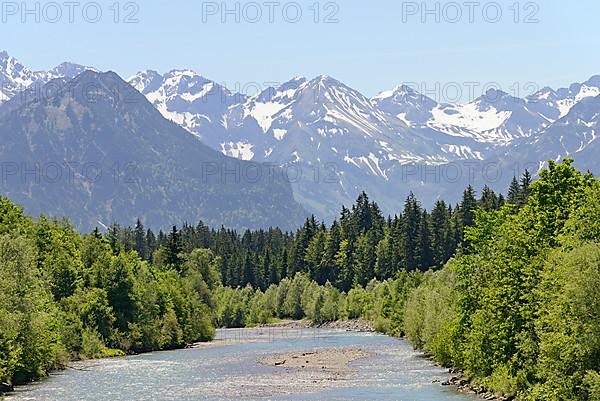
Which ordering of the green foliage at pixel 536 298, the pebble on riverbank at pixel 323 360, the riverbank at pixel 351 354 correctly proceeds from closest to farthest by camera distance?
the green foliage at pixel 536 298 < the riverbank at pixel 351 354 < the pebble on riverbank at pixel 323 360

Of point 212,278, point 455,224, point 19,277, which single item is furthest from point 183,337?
point 455,224

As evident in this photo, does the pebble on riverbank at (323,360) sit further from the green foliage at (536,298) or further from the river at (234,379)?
the green foliage at (536,298)

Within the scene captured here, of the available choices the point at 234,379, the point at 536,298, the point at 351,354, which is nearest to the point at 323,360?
the point at 351,354

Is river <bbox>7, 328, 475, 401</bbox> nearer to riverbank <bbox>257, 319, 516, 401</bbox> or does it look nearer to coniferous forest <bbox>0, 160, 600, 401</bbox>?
riverbank <bbox>257, 319, 516, 401</bbox>

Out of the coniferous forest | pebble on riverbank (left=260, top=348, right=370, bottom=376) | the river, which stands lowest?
pebble on riverbank (left=260, top=348, right=370, bottom=376)

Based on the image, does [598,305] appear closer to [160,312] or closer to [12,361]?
[12,361]

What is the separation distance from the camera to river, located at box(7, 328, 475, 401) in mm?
70062

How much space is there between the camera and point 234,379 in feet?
274

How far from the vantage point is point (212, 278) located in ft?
557

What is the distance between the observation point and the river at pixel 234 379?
230 feet

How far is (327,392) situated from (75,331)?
4398 cm

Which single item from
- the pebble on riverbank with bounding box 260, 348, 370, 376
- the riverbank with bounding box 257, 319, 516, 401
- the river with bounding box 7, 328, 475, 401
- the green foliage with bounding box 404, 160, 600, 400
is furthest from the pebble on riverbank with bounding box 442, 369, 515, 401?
the pebble on riverbank with bounding box 260, 348, 370, 376

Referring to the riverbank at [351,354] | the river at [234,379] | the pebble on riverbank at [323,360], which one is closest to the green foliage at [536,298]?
the riverbank at [351,354]

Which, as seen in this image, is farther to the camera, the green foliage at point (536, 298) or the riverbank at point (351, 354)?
the riverbank at point (351, 354)
